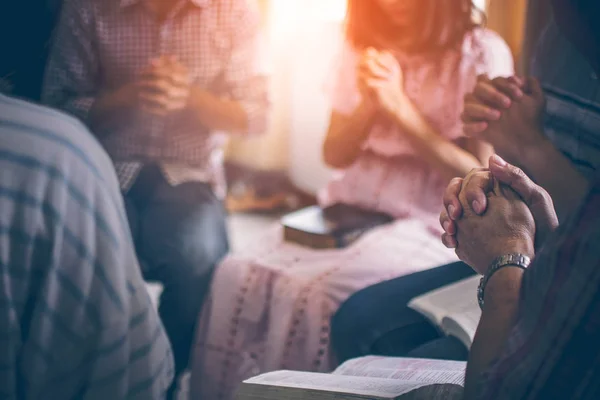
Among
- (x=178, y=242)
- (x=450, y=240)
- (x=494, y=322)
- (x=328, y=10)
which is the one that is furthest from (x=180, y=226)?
(x=328, y=10)

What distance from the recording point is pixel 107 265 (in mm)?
650

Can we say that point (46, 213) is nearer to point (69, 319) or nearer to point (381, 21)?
point (69, 319)

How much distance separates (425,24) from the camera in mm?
1058

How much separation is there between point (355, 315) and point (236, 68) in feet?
1.56

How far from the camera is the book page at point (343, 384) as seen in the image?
1.91 feet

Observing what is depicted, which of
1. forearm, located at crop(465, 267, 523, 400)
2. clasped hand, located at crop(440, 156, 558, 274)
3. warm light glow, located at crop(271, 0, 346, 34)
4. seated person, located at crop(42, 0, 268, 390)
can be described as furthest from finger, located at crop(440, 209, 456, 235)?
warm light glow, located at crop(271, 0, 346, 34)

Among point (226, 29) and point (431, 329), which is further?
point (226, 29)

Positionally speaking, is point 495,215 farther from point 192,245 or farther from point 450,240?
point 192,245

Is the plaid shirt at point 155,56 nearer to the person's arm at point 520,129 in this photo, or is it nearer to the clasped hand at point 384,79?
the clasped hand at point 384,79

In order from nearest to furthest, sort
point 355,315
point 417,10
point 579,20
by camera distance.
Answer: point 579,20 → point 355,315 → point 417,10

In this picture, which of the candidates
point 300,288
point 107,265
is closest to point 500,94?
point 300,288

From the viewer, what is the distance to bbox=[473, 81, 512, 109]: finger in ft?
2.72

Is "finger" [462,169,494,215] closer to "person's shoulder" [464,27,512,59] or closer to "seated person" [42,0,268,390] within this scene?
"person's shoulder" [464,27,512,59]

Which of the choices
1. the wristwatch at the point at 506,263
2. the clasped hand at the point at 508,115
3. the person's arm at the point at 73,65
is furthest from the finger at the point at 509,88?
the person's arm at the point at 73,65
